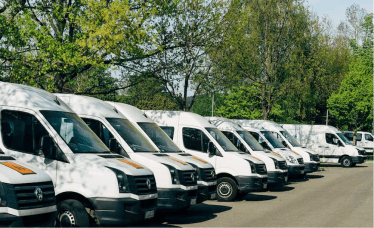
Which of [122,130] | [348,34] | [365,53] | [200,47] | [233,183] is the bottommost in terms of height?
[233,183]

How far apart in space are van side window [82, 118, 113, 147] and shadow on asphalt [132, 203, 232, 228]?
1914 mm

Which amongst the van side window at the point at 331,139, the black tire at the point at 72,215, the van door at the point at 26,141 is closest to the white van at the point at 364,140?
the van side window at the point at 331,139

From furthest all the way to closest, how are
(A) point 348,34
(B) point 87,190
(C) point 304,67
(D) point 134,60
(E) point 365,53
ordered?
1. (A) point 348,34
2. (E) point 365,53
3. (C) point 304,67
4. (D) point 134,60
5. (B) point 87,190

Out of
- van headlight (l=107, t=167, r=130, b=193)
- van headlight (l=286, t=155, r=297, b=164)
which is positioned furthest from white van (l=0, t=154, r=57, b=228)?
van headlight (l=286, t=155, r=297, b=164)

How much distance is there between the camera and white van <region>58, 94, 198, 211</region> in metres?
11.6

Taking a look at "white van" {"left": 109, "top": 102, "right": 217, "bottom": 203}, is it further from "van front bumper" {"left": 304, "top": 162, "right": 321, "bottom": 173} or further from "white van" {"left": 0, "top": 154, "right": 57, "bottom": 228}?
"van front bumper" {"left": 304, "top": 162, "right": 321, "bottom": 173}

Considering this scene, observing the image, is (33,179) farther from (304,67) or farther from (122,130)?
(304,67)

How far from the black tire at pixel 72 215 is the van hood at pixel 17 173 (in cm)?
187

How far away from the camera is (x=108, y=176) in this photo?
366 inches

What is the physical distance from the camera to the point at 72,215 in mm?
9203

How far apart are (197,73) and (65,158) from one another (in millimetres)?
15037

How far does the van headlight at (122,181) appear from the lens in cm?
936

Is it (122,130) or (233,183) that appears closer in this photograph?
(122,130)

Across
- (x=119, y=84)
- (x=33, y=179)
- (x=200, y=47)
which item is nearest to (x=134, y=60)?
(x=119, y=84)
